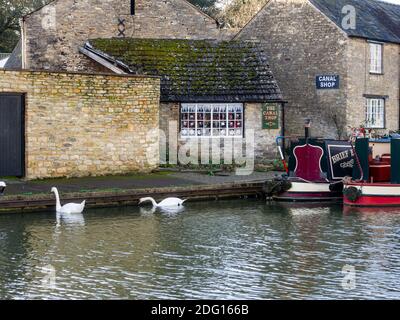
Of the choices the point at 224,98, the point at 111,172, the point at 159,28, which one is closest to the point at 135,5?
the point at 159,28

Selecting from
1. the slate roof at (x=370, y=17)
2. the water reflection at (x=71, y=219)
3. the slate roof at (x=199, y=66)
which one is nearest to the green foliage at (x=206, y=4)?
the slate roof at (x=370, y=17)

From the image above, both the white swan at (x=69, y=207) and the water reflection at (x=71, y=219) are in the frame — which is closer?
the water reflection at (x=71, y=219)

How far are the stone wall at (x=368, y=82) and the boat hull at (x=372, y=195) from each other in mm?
10003

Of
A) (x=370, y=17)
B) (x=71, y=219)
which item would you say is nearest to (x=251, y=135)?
(x=370, y=17)

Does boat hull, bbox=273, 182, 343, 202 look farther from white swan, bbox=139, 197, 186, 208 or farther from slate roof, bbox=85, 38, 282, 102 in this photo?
slate roof, bbox=85, 38, 282, 102

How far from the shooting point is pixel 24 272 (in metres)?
14.7

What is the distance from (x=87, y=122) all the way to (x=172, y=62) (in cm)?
602

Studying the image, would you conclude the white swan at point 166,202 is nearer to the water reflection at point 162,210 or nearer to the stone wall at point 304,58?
the water reflection at point 162,210

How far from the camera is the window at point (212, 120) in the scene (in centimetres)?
3036

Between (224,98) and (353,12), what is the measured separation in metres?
8.81

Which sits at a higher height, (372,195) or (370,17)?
(370,17)

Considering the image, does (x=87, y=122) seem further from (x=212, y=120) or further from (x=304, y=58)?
(x=304, y=58)

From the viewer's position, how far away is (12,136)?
25.0 metres

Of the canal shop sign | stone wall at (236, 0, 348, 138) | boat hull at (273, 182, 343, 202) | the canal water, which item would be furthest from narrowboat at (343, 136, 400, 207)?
stone wall at (236, 0, 348, 138)
